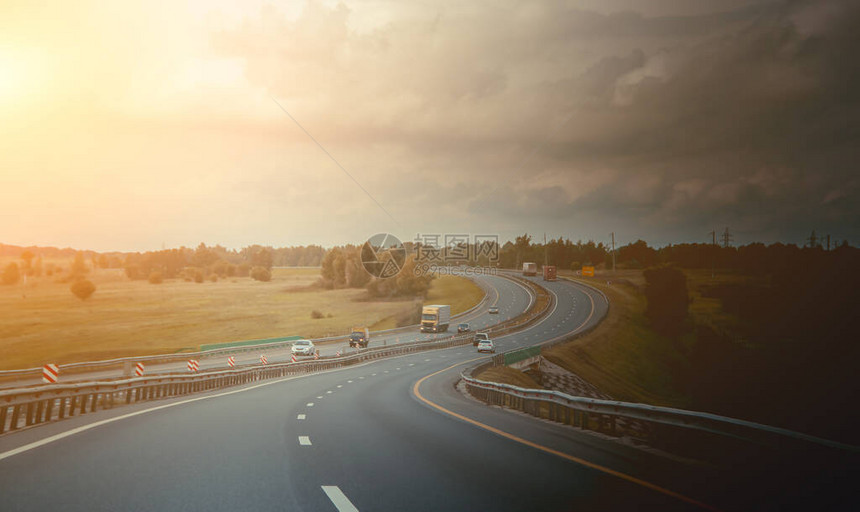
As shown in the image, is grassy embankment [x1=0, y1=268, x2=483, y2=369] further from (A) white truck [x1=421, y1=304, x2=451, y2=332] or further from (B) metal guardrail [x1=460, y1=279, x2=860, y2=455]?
(B) metal guardrail [x1=460, y1=279, x2=860, y2=455]

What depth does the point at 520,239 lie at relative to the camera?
526ft

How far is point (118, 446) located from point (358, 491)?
565 cm

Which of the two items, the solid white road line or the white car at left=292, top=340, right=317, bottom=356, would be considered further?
the white car at left=292, top=340, right=317, bottom=356

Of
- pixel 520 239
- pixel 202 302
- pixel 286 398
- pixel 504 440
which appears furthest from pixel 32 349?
pixel 520 239

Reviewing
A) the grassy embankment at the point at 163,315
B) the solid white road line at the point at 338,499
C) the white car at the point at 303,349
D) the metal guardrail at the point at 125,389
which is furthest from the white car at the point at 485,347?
the solid white road line at the point at 338,499

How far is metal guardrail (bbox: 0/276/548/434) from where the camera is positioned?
13359mm

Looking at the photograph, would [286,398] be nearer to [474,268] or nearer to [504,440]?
[504,440]

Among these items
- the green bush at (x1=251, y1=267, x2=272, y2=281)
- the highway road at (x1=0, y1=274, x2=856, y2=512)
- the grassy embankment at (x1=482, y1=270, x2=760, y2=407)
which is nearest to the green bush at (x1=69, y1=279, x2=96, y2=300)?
the green bush at (x1=251, y1=267, x2=272, y2=281)

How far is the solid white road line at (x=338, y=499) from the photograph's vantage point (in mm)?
6234

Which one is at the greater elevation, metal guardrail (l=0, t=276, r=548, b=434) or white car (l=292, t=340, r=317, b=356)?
metal guardrail (l=0, t=276, r=548, b=434)

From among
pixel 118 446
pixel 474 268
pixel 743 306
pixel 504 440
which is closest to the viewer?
pixel 118 446

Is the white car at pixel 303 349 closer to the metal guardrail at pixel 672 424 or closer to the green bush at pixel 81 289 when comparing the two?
the metal guardrail at pixel 672 424

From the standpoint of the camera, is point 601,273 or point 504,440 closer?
point 504,440

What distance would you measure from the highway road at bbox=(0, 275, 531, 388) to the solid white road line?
3550cm
